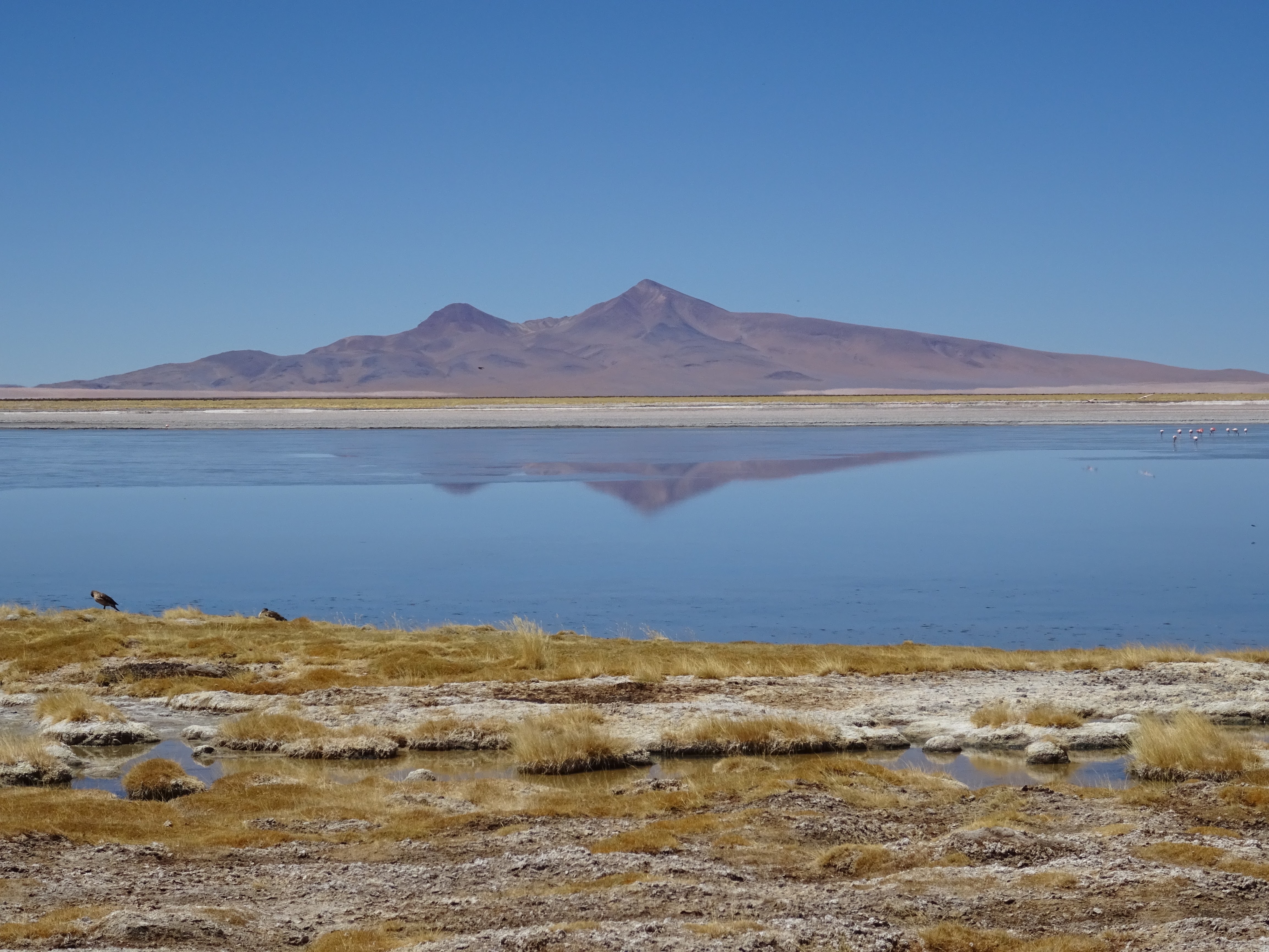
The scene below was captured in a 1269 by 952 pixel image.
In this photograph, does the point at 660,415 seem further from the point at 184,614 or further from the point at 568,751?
the point at 568,751

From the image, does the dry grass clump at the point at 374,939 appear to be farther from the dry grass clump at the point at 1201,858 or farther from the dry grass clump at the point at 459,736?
the dry grass clump at the point at 459,736

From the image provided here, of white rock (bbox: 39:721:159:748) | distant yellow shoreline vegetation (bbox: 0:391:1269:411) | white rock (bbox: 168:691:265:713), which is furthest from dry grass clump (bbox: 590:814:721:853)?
distant yellow shoreline vegetation (bbox: 0:391:1269:411)

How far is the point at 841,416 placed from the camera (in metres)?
95.2

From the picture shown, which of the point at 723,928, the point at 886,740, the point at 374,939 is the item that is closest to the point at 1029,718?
the point at 886,740

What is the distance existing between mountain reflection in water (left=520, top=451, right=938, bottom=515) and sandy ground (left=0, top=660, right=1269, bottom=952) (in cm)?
2424

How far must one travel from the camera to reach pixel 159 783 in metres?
9.83

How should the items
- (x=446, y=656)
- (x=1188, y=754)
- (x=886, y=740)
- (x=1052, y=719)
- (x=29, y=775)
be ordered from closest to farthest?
(x=1188, y=754), (x=29, y=775), (x=886, y=740), (x=1052, y=719), (x=446, y=656)

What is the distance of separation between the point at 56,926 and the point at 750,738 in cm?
625

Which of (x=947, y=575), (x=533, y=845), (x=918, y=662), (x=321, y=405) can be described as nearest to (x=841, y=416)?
(x=321, y=405)

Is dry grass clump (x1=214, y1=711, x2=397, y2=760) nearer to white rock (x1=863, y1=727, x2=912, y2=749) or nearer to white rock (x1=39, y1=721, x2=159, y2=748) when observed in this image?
white rock (x1=39, y1=721, x2=159, y2=748)

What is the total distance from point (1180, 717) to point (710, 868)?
5.08 m

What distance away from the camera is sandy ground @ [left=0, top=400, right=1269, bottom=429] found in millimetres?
87562

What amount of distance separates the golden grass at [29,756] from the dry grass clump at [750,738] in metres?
4.95

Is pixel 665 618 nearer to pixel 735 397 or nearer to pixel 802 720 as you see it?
pixel 802 720
